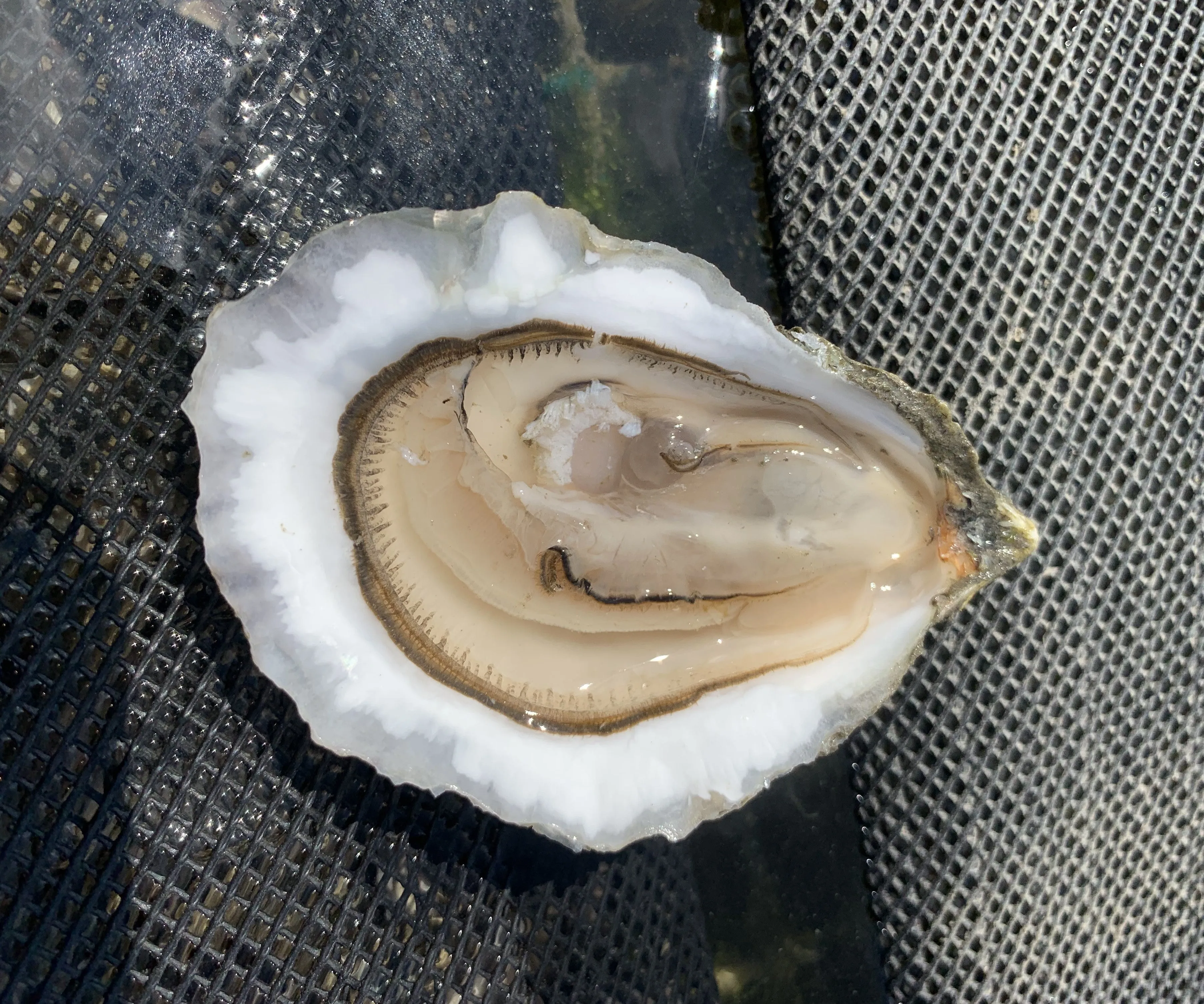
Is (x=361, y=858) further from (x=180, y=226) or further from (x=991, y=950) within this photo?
(x=991, y=950)

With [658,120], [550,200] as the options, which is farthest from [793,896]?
[658,120]

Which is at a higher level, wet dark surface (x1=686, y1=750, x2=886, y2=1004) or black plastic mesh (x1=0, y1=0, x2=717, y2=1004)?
black plastic mesh (x1=0, y1=0, x2=717, y2=1004)

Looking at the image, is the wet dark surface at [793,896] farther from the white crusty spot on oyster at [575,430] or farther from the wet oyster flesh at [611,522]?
the white crusty spot on oyster at [575,430]

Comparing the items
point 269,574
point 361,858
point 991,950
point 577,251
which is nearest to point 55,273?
point 269,574

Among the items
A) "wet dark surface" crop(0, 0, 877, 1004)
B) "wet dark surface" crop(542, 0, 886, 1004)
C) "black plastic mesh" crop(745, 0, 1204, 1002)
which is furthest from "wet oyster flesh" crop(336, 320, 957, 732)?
"wet dark surface" crop(542, 0, 886, 1004)

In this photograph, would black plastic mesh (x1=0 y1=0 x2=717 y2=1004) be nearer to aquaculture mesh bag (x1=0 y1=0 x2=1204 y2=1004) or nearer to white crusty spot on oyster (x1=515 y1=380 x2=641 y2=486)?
aquaculture mesh bag (x1=0 y1=0 x2=1204 y2=1004)

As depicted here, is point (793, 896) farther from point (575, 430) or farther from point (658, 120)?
point (658, 120)

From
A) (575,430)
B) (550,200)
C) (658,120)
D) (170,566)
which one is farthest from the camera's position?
(658,120)
